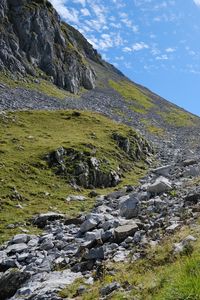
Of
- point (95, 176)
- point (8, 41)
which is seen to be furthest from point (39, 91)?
point (95, 176)

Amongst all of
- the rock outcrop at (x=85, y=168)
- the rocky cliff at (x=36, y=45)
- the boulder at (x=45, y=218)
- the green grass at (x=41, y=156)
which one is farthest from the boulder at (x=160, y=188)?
the rocky cliff at (x=36, y=45)

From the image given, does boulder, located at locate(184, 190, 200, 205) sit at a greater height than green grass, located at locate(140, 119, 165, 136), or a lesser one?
lesser

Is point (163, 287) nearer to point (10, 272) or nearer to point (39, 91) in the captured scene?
point (10, 272)

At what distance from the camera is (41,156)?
3606 cm

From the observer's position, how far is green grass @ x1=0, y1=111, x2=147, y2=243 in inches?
1075

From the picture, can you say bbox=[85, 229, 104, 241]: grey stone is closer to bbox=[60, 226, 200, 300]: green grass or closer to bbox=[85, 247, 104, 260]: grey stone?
bbox=[85, 247, 104, 260]: grey stone

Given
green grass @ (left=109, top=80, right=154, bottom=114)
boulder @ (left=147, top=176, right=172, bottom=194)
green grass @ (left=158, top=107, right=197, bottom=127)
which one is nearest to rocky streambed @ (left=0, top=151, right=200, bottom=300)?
boulder @ (left=147, top=176, right=172, bottom=194)

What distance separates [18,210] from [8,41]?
261 feet

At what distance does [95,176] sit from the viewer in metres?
35.6

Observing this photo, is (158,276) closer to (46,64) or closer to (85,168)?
(85,168)

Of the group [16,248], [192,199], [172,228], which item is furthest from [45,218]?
[172,228]

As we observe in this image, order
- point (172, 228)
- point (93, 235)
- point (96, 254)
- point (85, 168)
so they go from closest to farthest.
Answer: point (96, 254) → point (172, 228) → point (93, 235) → point (85, 168)

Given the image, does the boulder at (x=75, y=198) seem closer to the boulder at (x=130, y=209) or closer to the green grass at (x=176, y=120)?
the boulder at (x=130, y=209)

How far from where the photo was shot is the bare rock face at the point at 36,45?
97.4m
